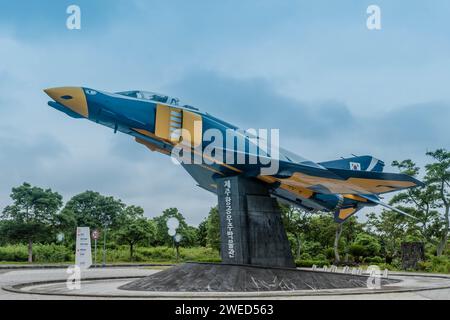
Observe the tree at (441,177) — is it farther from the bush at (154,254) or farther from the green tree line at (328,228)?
the bush at (154,254)

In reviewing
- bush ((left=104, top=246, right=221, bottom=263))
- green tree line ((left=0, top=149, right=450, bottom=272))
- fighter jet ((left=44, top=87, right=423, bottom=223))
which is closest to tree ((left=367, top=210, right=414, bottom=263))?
green tree line ((left=0, top=149, right=450, bottom=272))

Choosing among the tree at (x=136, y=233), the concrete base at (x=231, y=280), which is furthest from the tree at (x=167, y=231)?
the concrete base at (x=231, y=280)

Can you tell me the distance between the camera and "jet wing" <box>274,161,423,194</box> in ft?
66.4

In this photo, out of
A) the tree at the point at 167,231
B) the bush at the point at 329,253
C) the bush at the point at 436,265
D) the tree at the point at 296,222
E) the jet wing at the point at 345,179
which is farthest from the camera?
the tree at the point at 167,231

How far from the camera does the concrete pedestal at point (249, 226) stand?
66.5ft

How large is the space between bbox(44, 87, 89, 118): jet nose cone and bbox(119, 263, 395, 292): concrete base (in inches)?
294

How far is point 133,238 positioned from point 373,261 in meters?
27.4

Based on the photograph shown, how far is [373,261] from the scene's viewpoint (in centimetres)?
5112

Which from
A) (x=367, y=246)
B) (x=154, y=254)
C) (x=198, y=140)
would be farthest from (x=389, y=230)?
(x=198, y=140)

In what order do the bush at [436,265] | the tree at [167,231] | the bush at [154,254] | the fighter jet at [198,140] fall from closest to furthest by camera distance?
the fighter jet at [198,140] → the bush at [436,265] → the bush at [154,254] → the tree at [167,231]

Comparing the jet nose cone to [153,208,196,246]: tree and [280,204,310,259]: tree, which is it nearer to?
[280,204,310,259]: tree
